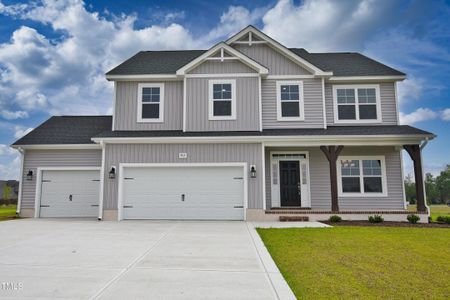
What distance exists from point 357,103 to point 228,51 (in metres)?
6.18

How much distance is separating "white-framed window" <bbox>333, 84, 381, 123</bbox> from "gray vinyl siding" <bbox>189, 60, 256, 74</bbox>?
444cm

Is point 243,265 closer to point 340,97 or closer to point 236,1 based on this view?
point 340,97

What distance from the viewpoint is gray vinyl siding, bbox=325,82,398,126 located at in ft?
43.7

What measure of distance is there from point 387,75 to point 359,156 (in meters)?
3.84

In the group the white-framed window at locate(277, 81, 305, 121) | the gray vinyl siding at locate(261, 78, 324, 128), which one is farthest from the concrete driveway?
the white-framed window at locate(277, 81, 305, 121)

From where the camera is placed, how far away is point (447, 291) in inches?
156

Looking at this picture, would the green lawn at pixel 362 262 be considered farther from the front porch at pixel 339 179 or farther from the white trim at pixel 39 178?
the white trim at pixel 39 178

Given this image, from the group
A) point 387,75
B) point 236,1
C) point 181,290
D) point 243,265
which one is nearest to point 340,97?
point 387,75

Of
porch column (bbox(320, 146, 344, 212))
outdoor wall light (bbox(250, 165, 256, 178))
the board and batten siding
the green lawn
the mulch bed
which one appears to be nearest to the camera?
the green lawn

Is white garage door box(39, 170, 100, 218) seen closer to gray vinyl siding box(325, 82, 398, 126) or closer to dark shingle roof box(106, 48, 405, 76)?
dark shingle roof box(106, 48, 405, 76)

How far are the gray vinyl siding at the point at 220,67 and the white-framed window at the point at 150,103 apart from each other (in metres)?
1.72

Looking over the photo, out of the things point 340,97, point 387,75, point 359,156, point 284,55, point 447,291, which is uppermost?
point 284,55

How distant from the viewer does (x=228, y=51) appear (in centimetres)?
1277

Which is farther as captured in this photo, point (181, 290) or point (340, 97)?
point (340, 97)
